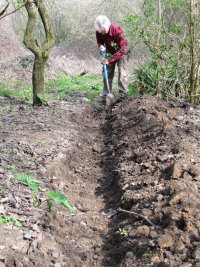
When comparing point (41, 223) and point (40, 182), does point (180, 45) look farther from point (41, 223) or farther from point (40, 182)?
point (41, 223)

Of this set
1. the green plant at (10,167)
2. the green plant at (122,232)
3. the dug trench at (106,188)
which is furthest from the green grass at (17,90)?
the green plant at (122,232)

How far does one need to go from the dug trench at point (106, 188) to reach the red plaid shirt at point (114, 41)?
1.54m

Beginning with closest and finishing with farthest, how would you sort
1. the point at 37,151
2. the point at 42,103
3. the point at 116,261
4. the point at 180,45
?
the point at 116,261, the point at 37,151, the point at 180,45, the point at 42,103

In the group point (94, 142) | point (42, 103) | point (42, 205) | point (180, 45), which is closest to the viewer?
point (42, 205)

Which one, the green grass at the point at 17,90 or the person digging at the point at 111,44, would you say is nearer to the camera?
the person digging at the point at 111,44

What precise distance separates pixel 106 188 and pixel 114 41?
444cm

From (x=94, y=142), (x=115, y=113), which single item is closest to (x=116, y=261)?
(x=94, y=142)

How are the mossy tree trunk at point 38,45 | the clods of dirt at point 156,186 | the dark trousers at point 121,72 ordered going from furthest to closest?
the dark trousers at point 121,72 → the mossy tree trunk at point 38,45 → the clods of dirt at point 156,186

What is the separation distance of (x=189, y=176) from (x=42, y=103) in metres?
4.92

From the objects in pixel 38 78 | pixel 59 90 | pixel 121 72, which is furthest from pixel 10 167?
pixel 59 90

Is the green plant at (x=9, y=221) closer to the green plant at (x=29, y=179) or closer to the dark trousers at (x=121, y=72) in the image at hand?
the green plant at (x=29, y=179)

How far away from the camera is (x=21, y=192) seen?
462cm

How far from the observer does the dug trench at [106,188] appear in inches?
147

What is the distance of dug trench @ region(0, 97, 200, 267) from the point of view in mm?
3723
